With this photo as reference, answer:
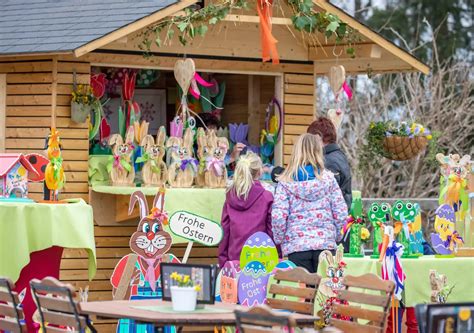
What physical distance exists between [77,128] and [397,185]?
8.61 m

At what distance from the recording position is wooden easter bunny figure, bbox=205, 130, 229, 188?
11836 mm

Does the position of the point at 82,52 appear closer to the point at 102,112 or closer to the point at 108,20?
the point at 108,20

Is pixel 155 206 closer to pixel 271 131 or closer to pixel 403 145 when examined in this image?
pixel 271 131

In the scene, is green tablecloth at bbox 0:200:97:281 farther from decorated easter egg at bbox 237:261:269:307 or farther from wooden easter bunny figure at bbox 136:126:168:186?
wooden easter bunny figure at bbox 136:126:168:186

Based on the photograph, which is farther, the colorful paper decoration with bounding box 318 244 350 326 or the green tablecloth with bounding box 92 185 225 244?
the green tablecloth with bounding box 92 185 225 244

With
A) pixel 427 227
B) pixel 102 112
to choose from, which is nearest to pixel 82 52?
pixel 102 112


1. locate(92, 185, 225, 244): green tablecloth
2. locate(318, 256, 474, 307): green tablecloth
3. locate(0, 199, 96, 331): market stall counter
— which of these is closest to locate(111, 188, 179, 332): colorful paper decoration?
locate(0, 199, 96, 331): market stall counter

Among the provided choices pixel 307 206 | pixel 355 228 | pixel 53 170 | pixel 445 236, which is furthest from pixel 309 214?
pixel 53 170

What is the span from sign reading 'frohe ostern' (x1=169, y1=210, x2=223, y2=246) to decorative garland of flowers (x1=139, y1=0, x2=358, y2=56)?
1848mm

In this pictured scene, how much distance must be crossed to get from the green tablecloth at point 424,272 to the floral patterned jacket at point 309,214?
0.37 metres

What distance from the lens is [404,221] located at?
31.9 ft

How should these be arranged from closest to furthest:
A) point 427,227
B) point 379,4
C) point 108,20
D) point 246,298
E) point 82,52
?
point 246,298
point 82,52
point 108,20
point 427,227
point 379,4

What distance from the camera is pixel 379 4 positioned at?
2670cm

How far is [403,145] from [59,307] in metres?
5.87
